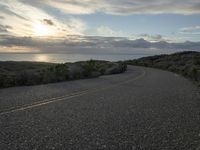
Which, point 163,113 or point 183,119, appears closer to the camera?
point 183,119

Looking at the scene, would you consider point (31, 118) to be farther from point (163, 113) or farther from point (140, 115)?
point (163, 113)

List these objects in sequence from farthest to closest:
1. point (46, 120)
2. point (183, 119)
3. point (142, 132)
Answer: point (183, 119) → point (46, 120) → point (142, 132)

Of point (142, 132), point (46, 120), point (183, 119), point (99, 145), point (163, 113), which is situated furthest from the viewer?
point (163, 113)

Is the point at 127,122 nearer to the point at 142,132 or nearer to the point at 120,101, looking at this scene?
the point at 142,132

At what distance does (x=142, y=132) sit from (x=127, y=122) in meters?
1.21

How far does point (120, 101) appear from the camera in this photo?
45.3 ft

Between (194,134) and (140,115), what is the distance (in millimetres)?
2575

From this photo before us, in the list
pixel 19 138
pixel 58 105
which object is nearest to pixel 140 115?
pixel 58 105

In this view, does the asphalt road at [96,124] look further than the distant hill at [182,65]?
No

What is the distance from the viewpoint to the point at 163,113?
11.3 meters

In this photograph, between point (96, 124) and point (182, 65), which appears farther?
point (182, 65)

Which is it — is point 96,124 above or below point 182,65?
above

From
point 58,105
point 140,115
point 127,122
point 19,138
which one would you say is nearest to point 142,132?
point 127,122

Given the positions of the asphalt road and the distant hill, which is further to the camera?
the distant hill
